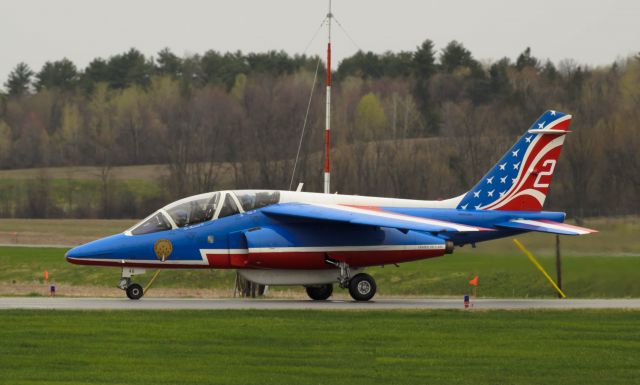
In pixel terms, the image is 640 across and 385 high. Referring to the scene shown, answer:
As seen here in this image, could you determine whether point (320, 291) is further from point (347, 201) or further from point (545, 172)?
point (545, 172)

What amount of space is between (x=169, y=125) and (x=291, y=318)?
67477 mm

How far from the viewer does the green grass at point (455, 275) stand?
100 feet

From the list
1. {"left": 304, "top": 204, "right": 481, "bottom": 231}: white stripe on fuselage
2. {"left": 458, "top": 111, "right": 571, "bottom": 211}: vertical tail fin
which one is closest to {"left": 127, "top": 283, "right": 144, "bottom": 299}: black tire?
{"left": 304, "top": 204, "right": 481, "bottom": 231}: white stripe on fuselage

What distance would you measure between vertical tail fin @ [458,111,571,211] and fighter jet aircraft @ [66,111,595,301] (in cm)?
39

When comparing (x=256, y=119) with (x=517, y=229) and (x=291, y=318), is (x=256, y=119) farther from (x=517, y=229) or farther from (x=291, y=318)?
(x=291, y=318)

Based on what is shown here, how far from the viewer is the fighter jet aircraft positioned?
26.5 metres

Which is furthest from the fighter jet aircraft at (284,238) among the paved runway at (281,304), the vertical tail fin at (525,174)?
the paved runway at (281,304)

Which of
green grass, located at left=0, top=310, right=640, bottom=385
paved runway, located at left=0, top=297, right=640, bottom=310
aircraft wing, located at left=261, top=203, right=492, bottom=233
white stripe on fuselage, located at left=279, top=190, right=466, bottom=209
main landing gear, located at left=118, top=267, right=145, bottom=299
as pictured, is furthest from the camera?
white stripe on fuselage, located at left=279, top=190, right=466, bottom=209

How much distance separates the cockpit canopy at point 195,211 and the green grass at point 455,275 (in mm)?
7261

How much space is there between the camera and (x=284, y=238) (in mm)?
26688

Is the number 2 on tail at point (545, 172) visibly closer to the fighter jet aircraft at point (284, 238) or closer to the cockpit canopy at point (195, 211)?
the fighter jet aircraft at point (284, 238)

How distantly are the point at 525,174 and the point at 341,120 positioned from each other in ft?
193

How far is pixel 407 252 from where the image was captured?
2723 centimetres

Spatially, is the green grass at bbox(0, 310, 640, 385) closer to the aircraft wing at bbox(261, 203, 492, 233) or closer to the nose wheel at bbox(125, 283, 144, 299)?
the aircraft wing at bbox(261, 203, 492, 233)
